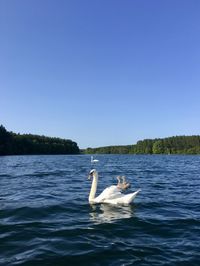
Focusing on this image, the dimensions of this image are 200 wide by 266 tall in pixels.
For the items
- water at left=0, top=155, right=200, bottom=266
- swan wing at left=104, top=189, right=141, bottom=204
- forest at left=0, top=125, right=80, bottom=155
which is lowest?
water at left=0, top=155, right=200, bottom=266

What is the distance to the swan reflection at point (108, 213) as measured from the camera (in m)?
15.6

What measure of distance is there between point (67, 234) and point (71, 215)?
142 inches

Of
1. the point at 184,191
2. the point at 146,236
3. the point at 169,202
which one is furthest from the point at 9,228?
the point at 184,191

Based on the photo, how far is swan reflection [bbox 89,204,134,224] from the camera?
15.6 meters

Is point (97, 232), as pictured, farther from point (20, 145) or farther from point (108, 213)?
point (20, 145)

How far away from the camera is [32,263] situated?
9953 millimetres

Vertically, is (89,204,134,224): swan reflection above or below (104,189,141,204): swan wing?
below

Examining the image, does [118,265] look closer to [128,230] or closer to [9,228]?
[128,230]

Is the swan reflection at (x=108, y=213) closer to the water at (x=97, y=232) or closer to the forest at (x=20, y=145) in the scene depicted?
the water at (x=97, y=232)

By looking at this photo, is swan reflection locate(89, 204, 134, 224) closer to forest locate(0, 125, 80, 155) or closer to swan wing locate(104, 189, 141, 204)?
swan wing locate(104, 189, 141, 204)

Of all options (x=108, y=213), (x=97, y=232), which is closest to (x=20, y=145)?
(x=108, y=213)

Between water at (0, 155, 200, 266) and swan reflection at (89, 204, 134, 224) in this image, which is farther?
swan reflection at (89, 204, 134, 224)

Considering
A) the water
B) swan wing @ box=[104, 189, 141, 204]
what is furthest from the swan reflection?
swan wing @ box=[104, 189, 141, 204]

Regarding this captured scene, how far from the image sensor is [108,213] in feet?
55.6
